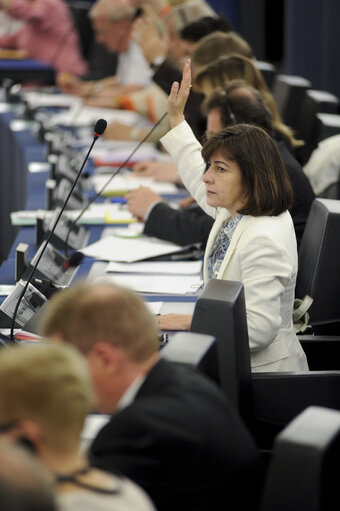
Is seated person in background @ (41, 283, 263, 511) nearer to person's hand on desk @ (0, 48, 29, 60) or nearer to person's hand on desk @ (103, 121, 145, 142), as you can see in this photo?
person's hand on desk @ (103, 121, 145, 142)

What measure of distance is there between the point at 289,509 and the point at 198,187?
5.57 ft

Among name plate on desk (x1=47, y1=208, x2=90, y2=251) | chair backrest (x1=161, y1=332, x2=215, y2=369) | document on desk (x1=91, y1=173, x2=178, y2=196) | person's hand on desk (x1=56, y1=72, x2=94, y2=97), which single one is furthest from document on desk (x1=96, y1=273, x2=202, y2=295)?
person's hand on desk (x1=56, y1=72, x2=94, y2=97)

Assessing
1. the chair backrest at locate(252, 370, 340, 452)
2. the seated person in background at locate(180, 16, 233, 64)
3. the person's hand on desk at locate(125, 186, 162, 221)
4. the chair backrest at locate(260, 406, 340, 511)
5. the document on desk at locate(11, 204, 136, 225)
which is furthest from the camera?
the seated person in background at locate(180, 16, 233, 64)

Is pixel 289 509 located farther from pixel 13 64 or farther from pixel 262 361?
pixel 13 64

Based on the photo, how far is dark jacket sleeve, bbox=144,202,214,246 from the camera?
326 centimetres

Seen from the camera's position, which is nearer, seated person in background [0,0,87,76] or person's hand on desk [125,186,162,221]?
person's hand on desk [125,186,162,221]

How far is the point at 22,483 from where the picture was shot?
3.39 feet

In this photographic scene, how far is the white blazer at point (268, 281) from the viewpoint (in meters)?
2.31

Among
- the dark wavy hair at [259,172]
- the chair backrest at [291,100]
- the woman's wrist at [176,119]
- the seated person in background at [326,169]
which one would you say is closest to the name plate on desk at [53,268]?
the woman's wrist at [176,119]

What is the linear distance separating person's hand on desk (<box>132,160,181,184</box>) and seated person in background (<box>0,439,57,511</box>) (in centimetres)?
341

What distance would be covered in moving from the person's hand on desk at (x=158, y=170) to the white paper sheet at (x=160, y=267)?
1.34m

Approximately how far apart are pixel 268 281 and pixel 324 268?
0.38 meters

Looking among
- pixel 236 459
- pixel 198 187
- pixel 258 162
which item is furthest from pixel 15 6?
pixel 236 459

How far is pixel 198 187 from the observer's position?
303 centimetres
